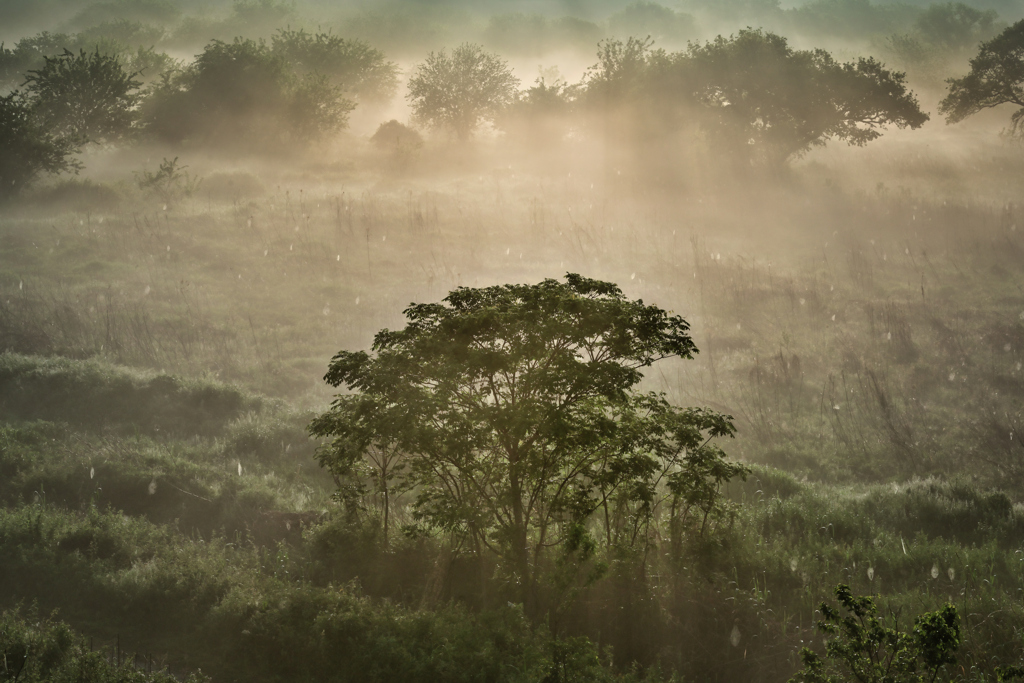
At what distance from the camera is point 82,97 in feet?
135

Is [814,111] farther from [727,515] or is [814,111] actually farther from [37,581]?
[37,581]

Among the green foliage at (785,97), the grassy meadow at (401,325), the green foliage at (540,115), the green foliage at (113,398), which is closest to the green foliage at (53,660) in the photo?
the grassy meadow at (401,325)

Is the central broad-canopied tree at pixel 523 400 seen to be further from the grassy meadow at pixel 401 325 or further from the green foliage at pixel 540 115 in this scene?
the green foliage at pixel 540 115

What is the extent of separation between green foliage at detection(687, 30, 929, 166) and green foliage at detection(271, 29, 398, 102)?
1307 inches

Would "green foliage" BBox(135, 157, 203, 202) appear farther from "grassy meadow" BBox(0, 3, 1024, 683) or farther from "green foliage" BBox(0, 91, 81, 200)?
"green foliage" BBox(0, 91, 81, 200)

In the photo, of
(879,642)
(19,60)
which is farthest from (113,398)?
(19,60)

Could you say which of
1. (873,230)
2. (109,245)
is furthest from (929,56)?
(109,245)

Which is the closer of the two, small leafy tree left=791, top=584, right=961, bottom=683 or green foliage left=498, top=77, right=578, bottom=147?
small leafy tree left=791, top=584, right=961, bottom=683

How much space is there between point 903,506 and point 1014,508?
1.60 meters

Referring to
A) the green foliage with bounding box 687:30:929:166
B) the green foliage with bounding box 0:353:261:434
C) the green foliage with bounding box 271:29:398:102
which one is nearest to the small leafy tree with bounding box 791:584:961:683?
the green foliage with bounding box 0:353:261:434

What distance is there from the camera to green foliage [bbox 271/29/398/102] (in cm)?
6406

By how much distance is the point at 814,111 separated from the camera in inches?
1480

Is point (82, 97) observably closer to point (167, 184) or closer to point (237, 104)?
point (237, 104)

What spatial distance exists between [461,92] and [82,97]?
2251cm
